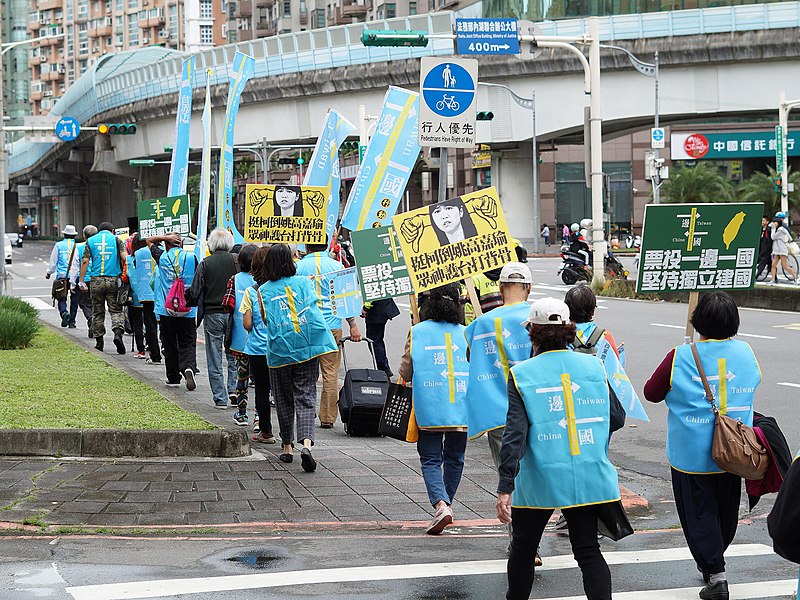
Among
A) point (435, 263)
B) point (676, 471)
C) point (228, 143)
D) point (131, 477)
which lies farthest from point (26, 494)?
point (228, 143)

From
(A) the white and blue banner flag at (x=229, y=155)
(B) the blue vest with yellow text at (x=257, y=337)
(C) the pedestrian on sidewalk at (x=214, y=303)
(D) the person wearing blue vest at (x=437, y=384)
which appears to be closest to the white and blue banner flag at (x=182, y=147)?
(A) the white and blue banner flag at (x=229, y=155)

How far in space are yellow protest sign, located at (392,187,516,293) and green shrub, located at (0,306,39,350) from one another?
9692 millimetres

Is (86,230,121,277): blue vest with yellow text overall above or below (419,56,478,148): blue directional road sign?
below

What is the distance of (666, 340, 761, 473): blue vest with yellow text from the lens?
639 cm

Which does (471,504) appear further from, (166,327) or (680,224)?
(166,327)

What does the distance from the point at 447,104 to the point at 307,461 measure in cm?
366

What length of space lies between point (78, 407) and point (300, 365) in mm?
2473

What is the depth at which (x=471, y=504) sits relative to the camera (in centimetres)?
870

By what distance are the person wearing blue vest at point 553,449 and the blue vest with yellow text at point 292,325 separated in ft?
14.6

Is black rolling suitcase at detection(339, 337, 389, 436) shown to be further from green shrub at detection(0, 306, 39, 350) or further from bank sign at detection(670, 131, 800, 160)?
bank sign at detection(670, 131, 800, 160)

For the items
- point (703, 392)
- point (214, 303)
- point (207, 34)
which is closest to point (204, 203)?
point (214, 303)

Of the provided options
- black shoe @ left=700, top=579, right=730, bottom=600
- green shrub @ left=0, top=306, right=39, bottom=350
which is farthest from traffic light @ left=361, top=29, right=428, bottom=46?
black shoe @ left=700, top=579, right=730, bottom=600

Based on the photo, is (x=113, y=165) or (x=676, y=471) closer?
(x=676, y=471)

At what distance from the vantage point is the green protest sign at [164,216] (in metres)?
16.6
